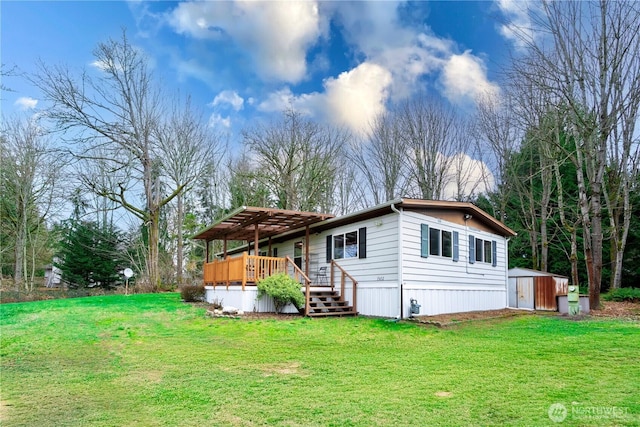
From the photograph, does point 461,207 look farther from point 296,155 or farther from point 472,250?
point 296,155

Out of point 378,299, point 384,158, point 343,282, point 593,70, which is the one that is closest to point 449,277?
point 378,299

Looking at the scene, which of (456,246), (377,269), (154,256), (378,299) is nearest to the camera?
(378,299)

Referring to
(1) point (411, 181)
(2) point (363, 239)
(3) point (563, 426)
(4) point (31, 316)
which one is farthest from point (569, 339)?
(1) point (411, 181)

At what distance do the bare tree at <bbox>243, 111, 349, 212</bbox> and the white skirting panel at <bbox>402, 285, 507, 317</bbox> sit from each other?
13616 mm

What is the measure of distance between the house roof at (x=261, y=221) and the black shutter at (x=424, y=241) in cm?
300

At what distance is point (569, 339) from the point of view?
26.1 feet

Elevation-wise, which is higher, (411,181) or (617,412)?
(411,181)

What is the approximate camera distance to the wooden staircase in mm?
12344

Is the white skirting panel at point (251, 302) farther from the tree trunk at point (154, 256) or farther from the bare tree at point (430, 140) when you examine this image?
the bare tree at point (430, 140)

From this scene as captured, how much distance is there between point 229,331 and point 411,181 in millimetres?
16695

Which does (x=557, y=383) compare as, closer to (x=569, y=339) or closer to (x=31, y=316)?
(x=569, y=339)

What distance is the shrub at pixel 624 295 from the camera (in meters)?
16.1

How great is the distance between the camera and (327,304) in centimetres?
1298

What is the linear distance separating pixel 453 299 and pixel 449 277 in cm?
70
